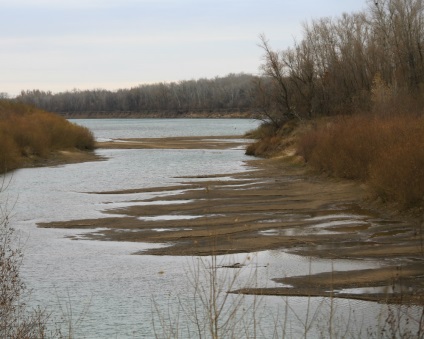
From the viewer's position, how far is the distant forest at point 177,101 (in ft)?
556

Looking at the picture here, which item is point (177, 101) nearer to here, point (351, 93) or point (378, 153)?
point (351, 93)

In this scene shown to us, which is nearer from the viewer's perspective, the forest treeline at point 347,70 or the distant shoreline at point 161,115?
the forest treeline at point 347,70

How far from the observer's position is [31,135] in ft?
150

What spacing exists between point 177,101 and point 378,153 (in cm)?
15599

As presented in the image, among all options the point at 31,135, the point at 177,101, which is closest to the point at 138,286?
the point at 31,135

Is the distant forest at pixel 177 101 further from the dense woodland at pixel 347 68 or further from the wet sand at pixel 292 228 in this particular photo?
the wet sand at pixel 292 228

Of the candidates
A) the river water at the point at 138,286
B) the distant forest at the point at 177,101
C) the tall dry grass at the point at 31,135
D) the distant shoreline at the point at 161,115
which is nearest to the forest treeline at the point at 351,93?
the river water at the point at 138,286

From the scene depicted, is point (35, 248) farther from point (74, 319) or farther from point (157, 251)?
point (74, 319)

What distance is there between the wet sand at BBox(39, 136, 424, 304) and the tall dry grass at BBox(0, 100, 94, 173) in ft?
47.0

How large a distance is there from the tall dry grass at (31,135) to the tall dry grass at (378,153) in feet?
53.0

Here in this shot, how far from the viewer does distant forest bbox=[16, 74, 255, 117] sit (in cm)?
16950

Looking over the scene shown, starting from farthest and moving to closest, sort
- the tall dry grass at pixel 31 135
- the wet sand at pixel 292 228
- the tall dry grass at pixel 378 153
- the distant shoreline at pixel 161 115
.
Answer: the distant shoreline at pixel 161 115
the tall dry grass at pixel 31 135
the tall dry grass at pixel 378 153
the wet sand at pixel 292 228

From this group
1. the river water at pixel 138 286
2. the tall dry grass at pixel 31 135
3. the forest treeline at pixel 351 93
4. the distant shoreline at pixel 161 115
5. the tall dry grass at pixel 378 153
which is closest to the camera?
the river water at pixel 138 286

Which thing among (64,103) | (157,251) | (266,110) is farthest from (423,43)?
(64,103)
